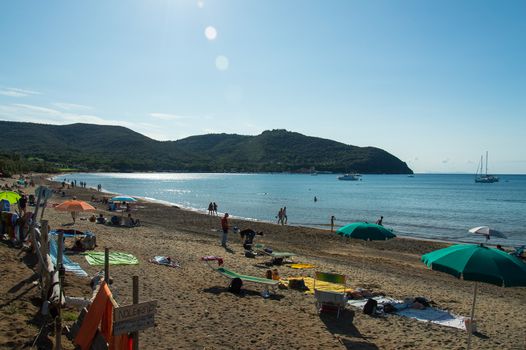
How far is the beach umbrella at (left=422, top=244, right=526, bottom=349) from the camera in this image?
→ 247 inches

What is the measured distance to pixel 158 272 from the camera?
12.8 m

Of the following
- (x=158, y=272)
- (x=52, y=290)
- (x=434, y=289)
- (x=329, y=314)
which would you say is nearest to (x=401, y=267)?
(x=434, y=289)

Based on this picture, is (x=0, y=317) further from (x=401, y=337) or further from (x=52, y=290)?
(x=401, y=337)

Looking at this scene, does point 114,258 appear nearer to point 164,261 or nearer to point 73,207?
point 164,261

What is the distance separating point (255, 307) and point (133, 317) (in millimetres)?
5634

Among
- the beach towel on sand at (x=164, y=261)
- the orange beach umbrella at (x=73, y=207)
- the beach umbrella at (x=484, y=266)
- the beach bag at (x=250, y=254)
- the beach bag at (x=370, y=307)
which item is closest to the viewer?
the beach umbrella at (x=484, y=266)

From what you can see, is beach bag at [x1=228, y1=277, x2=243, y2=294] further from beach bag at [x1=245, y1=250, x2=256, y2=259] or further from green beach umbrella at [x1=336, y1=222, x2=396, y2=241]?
beach bag at [x1=245, y1=250, x2=256, y2=259]

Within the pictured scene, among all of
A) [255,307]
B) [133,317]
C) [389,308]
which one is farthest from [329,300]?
[133,317]

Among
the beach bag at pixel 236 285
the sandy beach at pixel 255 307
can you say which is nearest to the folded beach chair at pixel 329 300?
the sandy beach at pixel 255 307

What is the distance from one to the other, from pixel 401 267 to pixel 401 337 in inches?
389

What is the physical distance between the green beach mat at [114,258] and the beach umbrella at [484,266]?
974cm

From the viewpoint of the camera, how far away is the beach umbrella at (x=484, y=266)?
6277mm

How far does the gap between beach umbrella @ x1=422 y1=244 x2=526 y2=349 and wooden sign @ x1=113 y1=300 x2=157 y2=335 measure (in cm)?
442

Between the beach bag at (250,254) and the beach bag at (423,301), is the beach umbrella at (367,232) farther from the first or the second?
the beach bag at (250,254)
